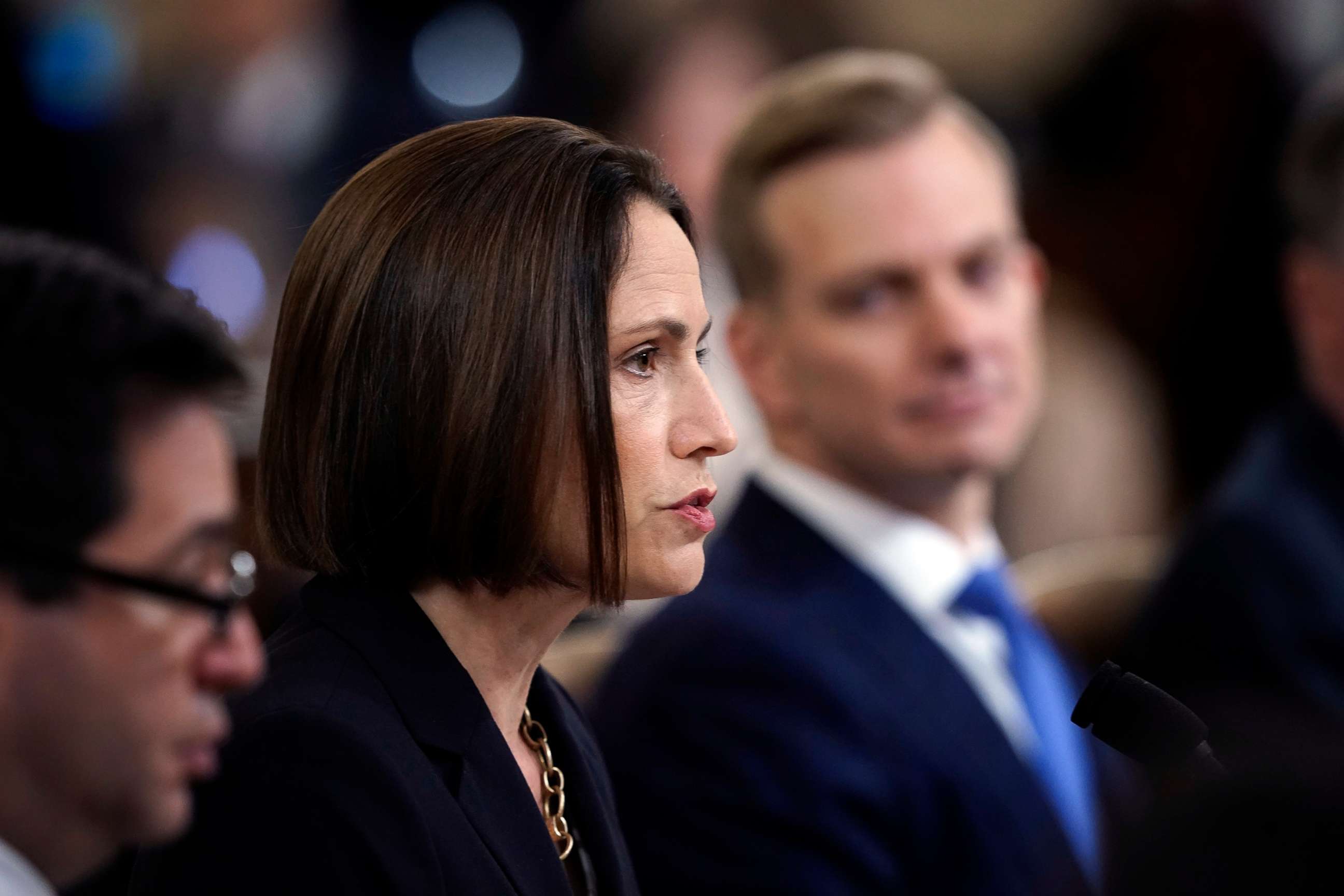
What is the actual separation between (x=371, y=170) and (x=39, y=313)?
0.35 m

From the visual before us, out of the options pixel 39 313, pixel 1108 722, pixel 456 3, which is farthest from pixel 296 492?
pixel 456 3

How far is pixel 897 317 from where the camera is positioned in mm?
2035

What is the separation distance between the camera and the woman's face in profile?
112 centimetres

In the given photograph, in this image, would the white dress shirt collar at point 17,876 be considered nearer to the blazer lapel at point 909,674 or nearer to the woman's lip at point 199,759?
the woman's lip at point 199,759

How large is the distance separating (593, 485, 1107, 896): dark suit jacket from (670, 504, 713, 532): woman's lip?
674mm

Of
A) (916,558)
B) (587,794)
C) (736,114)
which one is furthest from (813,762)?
(736,114)

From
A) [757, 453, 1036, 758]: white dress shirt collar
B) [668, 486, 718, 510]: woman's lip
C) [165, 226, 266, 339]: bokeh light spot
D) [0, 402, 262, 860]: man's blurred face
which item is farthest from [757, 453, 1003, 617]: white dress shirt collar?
[165, 226, 266, 339]: bokeh light spot

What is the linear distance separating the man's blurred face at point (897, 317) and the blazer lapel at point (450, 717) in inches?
38.0

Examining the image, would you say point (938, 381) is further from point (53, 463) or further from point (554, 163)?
point (53, 463)

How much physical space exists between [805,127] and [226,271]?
7.61ft

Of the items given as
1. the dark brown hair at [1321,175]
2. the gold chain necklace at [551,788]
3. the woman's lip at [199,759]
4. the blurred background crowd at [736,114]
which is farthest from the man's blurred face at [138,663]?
the blurred background crowd at [736,114]

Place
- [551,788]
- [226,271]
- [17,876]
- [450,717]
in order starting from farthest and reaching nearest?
[226,271]
[551,788]
[450,717]
[17,876]

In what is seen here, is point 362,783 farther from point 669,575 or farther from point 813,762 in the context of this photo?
point 813,762

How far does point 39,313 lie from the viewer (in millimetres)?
833
